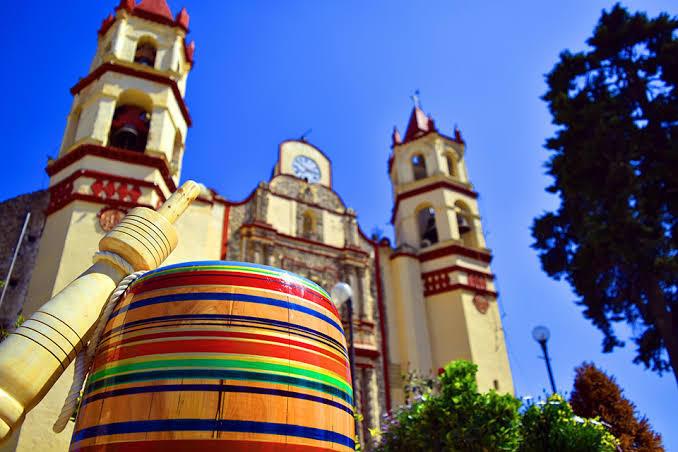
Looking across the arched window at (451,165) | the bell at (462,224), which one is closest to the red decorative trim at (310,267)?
the bell at (462,224)

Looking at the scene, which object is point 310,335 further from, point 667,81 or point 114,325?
point 667,81

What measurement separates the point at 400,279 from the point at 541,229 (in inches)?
176

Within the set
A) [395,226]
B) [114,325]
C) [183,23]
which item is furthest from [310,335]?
[395,226]

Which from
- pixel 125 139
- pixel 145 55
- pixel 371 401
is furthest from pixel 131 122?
pixel 371 401

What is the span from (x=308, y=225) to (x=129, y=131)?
19.2ft

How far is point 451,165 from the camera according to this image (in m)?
20.1

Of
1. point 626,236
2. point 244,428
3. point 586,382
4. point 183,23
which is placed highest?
point 183,23

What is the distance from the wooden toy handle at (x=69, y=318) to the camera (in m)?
2.36

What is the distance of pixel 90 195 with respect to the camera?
1154 cm

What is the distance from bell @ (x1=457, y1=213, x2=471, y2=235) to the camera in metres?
18.3

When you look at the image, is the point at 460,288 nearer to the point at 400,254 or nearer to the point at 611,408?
the point at 400,254

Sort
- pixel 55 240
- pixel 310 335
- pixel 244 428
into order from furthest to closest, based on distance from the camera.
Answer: pixel 55 240
pixel 310 335
pixel 244 428

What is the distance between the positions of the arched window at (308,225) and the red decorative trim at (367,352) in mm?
3704

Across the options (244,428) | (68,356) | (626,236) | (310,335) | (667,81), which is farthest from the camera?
(667,81)
